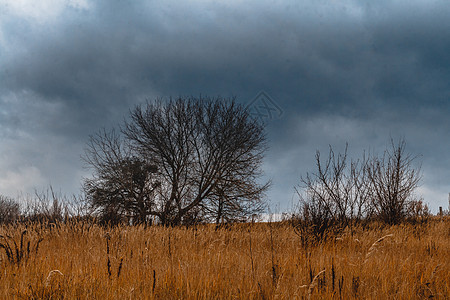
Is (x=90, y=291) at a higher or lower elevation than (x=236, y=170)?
lower

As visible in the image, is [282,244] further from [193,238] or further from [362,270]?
[362,270]

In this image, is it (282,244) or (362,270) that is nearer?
(362,270)

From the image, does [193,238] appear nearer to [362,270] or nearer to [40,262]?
[40,262]

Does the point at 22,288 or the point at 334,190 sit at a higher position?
the point at 334,190

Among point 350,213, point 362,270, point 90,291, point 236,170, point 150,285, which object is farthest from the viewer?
point 236,170

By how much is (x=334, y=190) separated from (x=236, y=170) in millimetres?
6415

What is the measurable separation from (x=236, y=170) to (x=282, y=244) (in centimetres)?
1142

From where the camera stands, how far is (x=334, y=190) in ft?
45.4

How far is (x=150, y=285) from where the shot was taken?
344cm

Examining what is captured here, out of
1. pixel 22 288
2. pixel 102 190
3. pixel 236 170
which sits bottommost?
pixel 22 288

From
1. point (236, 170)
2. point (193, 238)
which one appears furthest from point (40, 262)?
point (236, 170)

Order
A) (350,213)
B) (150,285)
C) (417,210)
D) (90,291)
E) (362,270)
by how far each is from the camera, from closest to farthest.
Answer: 1. (90,291)
2. (150,285)
3. (362,270)
4. (350,213)
5. (417,210)

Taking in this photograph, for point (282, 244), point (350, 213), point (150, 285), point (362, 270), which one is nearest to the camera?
point (150, 285)

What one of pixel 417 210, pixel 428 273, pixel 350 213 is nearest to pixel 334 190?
pixel 350 213
